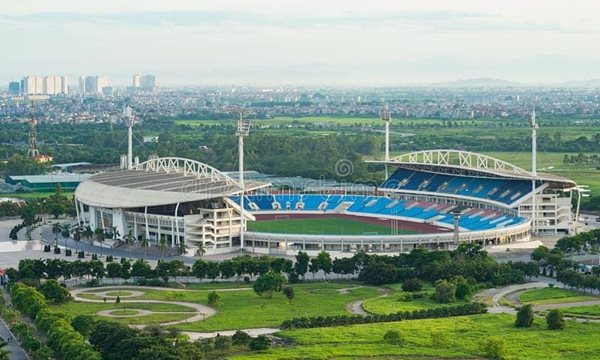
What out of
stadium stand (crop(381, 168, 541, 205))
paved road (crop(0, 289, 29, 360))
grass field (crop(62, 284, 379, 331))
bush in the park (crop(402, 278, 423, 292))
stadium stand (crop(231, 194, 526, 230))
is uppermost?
stadium stand (crop(381, 168, 541, 205))

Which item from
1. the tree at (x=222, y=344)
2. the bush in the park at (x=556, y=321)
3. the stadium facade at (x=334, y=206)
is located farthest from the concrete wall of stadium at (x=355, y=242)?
the tree at (x=222, y=344)

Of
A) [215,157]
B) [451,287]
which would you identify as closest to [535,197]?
[451,287]

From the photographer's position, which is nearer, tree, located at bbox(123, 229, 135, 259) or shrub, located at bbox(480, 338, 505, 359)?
shrub, located at bbox(480, 338, 505, 359)

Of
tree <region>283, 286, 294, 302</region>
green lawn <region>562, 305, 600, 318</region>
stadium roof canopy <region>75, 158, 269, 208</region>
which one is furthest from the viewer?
stadium roof canopy <region>75, 158, 269, 208</region>

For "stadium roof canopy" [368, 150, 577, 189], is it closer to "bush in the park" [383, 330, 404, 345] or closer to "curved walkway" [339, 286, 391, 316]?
"curved walkway" [339, 286, 391, 316]

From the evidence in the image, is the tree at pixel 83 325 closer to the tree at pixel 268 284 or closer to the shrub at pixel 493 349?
the tree at pixel 268 284

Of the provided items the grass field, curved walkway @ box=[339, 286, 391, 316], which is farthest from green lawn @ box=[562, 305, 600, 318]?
the grass field

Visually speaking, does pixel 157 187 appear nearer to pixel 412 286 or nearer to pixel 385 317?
pixel 412 286
